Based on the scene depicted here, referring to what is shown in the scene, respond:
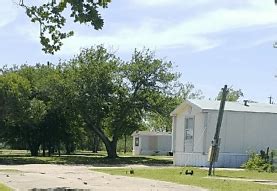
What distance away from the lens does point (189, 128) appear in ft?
124

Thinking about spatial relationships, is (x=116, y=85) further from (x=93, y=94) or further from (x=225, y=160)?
(x=225, y=160)

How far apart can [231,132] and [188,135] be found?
2.96 meters

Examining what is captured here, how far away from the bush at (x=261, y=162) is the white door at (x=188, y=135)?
481cm

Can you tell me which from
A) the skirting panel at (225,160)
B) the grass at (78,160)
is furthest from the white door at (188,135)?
the grass at (78,160)

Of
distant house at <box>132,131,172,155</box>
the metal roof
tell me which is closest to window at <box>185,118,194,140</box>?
the metal roof

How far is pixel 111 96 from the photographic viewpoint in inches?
1788

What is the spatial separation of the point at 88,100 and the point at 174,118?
7622 millimetres

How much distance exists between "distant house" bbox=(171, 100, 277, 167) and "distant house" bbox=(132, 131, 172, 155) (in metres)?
34.5

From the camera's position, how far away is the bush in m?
32.0

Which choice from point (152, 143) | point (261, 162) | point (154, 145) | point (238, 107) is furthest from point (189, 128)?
point (154, 145)

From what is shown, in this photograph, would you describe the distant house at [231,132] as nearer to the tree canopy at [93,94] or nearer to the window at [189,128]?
the window at [189,128]

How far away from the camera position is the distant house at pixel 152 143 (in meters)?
72.1

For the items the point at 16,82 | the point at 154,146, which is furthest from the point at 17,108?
the point at 154,146

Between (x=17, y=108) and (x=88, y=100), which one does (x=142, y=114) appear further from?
(x=17, y=108)
